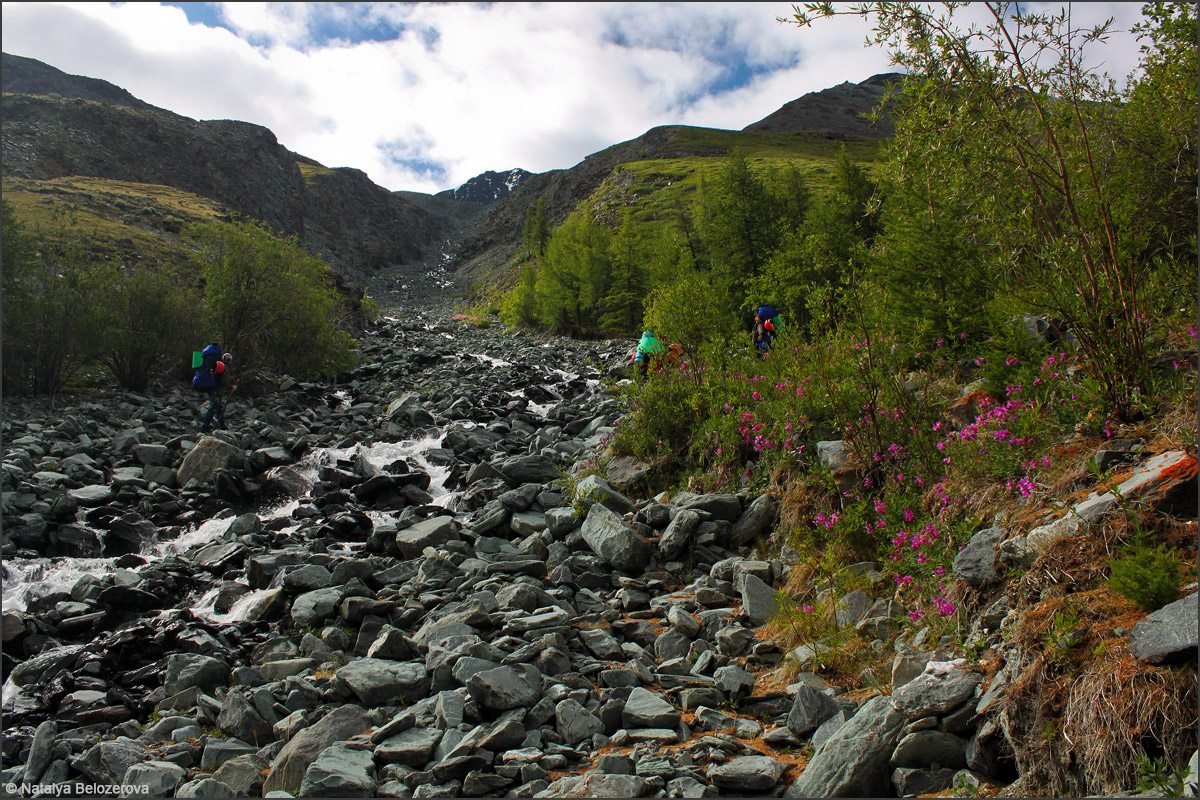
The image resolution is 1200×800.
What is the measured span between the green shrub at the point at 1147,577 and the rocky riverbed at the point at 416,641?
987mm

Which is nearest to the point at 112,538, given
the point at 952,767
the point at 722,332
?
the point at 722,332

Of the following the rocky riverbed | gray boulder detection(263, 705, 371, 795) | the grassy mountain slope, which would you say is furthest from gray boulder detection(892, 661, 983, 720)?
the grassy mountain slope

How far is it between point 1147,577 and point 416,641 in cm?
576

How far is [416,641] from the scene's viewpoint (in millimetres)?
6148

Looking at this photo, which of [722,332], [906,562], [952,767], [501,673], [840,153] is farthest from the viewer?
[840,153]

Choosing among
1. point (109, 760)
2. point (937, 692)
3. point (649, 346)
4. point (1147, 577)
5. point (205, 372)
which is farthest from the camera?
point (205, 372)

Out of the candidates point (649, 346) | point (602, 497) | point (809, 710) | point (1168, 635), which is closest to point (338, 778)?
point (809, 710)

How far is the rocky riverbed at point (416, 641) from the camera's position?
404cm

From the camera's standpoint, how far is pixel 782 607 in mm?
5613

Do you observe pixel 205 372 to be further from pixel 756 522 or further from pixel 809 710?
pixel 809 710

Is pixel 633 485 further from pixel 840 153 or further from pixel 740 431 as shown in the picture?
pixel 840 153

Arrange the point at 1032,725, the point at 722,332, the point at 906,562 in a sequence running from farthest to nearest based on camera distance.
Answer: the point at 722,332 < the point at 906,562 < the point at 1032,725

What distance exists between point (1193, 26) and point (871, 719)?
34.7 feet

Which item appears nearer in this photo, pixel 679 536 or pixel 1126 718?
pixel 1126 718
